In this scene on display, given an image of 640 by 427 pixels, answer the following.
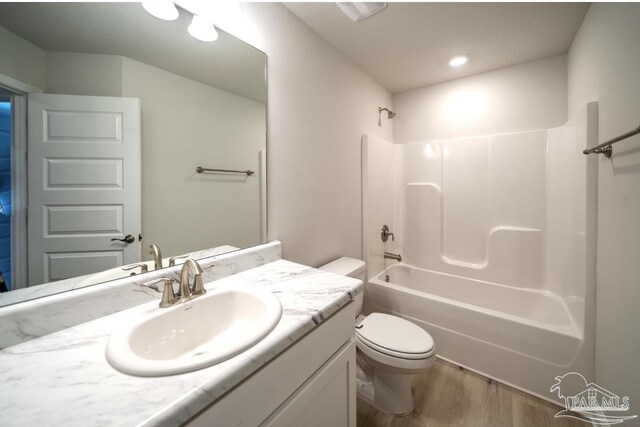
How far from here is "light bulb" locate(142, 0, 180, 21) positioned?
910 millimetres

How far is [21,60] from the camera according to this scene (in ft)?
2.22

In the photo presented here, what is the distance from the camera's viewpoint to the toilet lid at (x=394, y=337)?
1.26 m

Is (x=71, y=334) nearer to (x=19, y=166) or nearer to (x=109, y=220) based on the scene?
(x=109, y=220)

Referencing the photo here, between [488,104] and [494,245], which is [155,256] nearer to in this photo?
[494,245]

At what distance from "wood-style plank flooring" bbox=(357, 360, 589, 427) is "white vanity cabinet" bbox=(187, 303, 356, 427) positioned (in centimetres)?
57

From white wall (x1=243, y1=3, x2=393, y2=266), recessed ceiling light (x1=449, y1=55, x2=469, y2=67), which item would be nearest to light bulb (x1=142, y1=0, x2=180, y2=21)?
white wall (x1=243, y1=3, x2=393, y2=266)

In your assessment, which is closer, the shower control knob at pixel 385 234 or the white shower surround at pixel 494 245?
the white shower surround at pixel 494 245

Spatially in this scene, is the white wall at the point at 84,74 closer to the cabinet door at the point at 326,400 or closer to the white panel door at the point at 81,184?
the white panel door at the point at 81,184

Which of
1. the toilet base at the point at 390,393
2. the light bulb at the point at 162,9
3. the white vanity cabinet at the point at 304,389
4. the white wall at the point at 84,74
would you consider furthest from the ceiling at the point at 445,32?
the toilet base at the point at 390,393

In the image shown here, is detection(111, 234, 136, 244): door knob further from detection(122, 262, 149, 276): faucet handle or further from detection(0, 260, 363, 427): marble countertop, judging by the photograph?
detection(0, 260, 363, 427): marble countertop

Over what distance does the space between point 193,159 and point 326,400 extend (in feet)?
3.55

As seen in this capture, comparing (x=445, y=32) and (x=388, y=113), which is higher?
(x=445, y=32)

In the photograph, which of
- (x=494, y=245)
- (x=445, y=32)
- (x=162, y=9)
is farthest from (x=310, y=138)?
(x=494, y=245)

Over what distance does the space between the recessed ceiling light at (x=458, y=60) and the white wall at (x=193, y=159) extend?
65.8 inches
